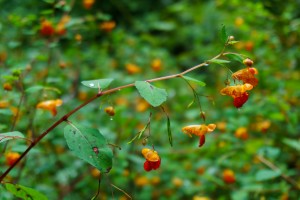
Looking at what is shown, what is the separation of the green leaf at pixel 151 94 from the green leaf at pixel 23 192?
0.42 meters

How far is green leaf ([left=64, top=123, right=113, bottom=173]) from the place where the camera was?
108 cm

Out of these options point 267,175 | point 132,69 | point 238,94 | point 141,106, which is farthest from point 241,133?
point 238,94

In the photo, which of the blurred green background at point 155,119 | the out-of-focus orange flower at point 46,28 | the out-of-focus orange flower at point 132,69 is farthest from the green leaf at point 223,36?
the out-of-focus orange flower at point 132,69

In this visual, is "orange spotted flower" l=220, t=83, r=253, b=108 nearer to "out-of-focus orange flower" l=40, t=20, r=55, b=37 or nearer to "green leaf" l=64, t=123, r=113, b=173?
"green leaf" l=64, t=123, r=113, b=173

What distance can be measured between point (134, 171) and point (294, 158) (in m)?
1.04

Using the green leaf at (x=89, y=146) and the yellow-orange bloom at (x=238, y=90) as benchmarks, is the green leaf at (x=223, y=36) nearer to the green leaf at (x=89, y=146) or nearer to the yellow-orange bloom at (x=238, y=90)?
the yellow-orange bloom at (x=238, y=90)

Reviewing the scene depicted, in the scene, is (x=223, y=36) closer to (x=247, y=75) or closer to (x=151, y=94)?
(x=247, y=75)

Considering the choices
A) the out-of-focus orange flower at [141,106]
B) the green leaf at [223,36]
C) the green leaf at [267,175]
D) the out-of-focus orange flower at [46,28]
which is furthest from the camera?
the out-of-focus orange flower at [141,106]

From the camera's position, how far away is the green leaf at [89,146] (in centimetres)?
108

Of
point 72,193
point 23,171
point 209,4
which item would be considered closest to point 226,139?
point 72,193

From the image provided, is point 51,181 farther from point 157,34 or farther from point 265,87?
point 157,34

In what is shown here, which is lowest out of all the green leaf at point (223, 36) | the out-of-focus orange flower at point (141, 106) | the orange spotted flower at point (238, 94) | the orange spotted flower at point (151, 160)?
the out-of-focus orange flower at point (141, 106)

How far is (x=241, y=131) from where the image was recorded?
241 cm

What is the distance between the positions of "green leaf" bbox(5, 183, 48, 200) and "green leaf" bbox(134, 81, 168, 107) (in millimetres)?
416
